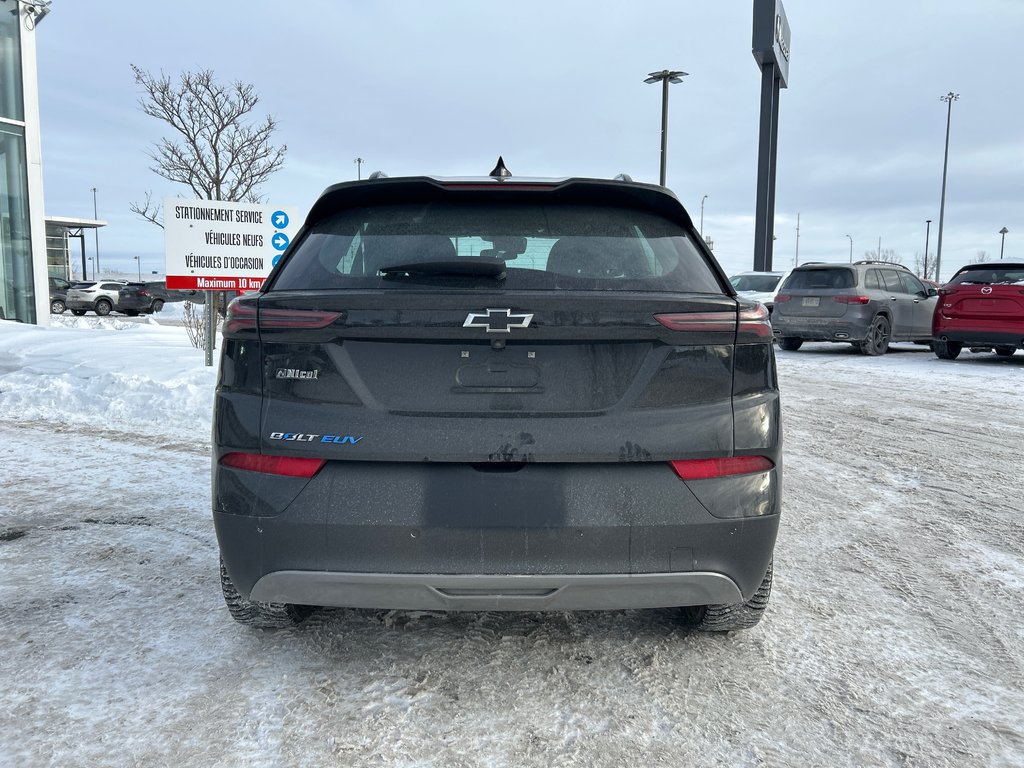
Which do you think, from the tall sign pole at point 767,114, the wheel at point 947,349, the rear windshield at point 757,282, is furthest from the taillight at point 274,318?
the tall sign pole at point 767,114

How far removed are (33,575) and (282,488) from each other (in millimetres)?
1985

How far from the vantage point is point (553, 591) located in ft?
7.47

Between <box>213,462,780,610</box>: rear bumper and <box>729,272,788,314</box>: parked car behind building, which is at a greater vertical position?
<box>729,272,788,314</box>: parked car behind building

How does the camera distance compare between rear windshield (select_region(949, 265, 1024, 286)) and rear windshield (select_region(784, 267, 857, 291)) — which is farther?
rear windshield (select_region(784, 267, 857, 291))

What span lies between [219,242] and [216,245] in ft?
0.19

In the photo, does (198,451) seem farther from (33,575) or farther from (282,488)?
(282,488)

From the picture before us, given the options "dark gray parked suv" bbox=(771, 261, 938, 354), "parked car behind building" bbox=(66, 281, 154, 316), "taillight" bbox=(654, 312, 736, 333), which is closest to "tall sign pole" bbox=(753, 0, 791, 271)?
"dark gray parked suv" bbox=(771, 261, 938, 354)

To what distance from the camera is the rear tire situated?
15682mm

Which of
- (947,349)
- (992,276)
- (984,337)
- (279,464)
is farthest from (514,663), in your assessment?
(947,349)

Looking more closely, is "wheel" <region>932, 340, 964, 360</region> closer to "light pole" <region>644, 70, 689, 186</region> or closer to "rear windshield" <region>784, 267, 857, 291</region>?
"rear windshield" <region>784, 267, 857, 291</region>

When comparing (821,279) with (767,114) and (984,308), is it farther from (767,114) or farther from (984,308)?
(767,114)

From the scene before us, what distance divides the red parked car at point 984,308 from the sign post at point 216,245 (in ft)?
36.5

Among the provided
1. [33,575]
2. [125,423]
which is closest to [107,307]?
[125,423]

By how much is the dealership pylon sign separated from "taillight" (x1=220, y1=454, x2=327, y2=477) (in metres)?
8.09
